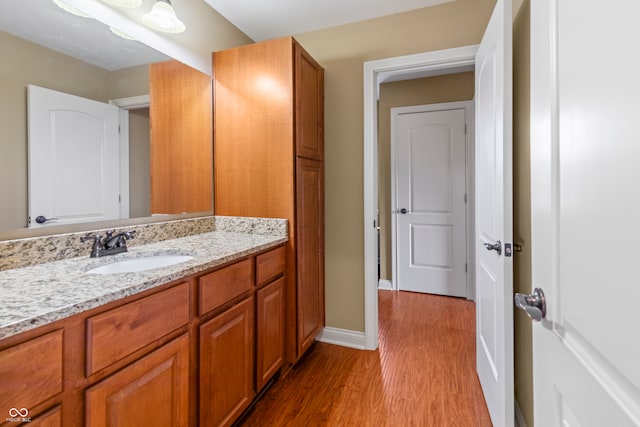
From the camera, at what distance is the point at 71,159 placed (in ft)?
4.50

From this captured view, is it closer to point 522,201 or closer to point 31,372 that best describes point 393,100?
point 522,201

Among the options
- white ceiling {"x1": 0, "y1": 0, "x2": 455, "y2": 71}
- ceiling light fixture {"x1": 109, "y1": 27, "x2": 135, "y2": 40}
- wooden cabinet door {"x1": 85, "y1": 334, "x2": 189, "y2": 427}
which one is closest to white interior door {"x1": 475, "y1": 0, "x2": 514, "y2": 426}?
white ceiling {"x1": 0, "y1": 0, "x2": 455, "y2": 71}

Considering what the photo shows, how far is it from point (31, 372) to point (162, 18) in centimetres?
167

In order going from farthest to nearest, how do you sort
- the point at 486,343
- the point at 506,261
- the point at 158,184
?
the point at 158,184, the point at 486,343, the point at 506,261

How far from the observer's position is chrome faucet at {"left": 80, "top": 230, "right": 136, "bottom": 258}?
1.37 m

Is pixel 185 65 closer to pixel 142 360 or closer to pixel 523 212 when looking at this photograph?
pixel 142 360

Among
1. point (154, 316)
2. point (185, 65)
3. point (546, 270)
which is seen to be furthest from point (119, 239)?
point (546, 270)

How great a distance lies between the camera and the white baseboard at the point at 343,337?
7.68 ft

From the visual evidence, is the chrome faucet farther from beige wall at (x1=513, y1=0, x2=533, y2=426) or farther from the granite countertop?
beige wall at (x1=513, y1=0, x2=533, y2=426)

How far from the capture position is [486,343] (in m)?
1.69

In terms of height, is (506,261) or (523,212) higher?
(523,212)

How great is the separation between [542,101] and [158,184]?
1842mm

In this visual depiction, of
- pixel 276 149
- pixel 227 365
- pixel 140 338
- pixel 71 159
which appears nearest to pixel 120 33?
pixel 71 159

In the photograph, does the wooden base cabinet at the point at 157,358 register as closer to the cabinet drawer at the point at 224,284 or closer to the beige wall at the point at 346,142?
the cabinet drawer at the point at 224,284
